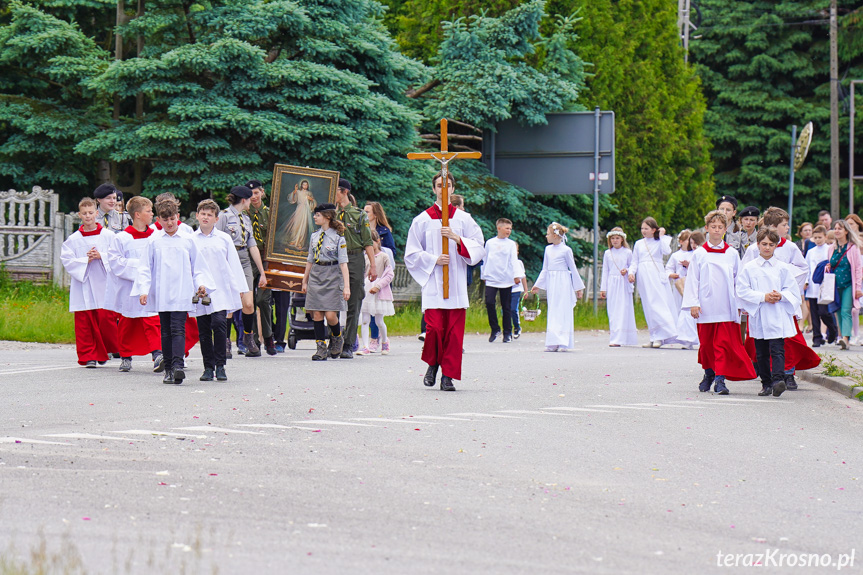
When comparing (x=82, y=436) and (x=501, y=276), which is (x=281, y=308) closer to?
(x=501, y=276)

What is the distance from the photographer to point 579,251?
27.9m

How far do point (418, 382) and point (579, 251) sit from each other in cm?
1606

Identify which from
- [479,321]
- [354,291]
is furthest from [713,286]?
[479,321]

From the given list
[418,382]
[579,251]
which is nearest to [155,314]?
[418,382]

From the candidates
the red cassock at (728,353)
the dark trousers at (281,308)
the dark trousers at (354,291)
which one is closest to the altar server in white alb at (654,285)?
the dark trousers at (354,291)

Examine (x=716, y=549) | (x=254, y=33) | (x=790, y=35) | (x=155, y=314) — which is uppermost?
(x=790, y=35)

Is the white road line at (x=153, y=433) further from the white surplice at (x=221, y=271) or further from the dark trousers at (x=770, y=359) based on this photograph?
the dark trousers at (x=770, y=359)

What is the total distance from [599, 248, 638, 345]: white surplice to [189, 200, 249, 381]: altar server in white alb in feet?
26.9

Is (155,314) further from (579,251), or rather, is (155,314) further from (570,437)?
(579,251)

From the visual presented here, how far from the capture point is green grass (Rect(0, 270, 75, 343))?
17.3m

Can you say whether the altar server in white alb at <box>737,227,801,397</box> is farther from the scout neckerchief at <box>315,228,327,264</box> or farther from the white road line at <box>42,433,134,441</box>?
the white road line at <box>42,433,134,441</box>

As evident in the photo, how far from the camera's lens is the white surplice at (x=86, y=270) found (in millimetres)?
13164

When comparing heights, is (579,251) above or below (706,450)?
above

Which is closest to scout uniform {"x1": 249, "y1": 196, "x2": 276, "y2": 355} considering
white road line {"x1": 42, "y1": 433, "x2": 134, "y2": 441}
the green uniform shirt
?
the green uniform shirt
